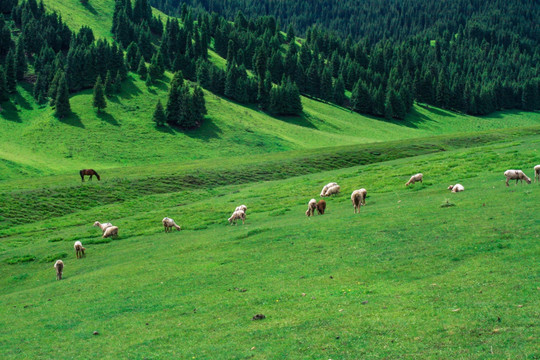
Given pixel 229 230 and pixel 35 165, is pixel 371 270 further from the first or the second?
pixel 35 165

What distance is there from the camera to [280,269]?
69.1ft

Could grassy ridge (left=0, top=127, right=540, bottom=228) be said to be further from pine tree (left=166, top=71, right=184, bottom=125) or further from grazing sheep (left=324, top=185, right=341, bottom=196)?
pine tree (left=166, top=71, right=184, bottom=125)

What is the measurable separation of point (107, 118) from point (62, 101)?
10743mm

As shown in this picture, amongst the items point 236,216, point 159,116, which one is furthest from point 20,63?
point 236,216

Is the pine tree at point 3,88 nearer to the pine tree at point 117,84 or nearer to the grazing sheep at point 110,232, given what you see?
the pine tree at point 117,84

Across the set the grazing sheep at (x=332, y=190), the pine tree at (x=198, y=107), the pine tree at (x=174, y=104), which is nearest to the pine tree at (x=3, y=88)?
the pine tree at (x=174, y=104)

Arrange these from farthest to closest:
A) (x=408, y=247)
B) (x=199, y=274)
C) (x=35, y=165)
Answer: (x=35, y=165) < (x=199, y=274) < (x=408, y=247)

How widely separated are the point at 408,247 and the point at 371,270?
3159mm

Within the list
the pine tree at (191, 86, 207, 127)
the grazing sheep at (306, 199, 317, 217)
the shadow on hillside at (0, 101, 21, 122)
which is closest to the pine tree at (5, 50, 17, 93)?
the shadow on hillside at (0, 101, 21, 122)

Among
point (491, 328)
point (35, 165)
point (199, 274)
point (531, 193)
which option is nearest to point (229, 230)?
point (199, 274)

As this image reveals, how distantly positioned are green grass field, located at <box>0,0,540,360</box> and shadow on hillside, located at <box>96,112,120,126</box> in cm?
5144

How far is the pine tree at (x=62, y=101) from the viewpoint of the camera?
111 m

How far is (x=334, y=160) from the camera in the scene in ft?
252

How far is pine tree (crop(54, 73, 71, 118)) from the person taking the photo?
364 ft
